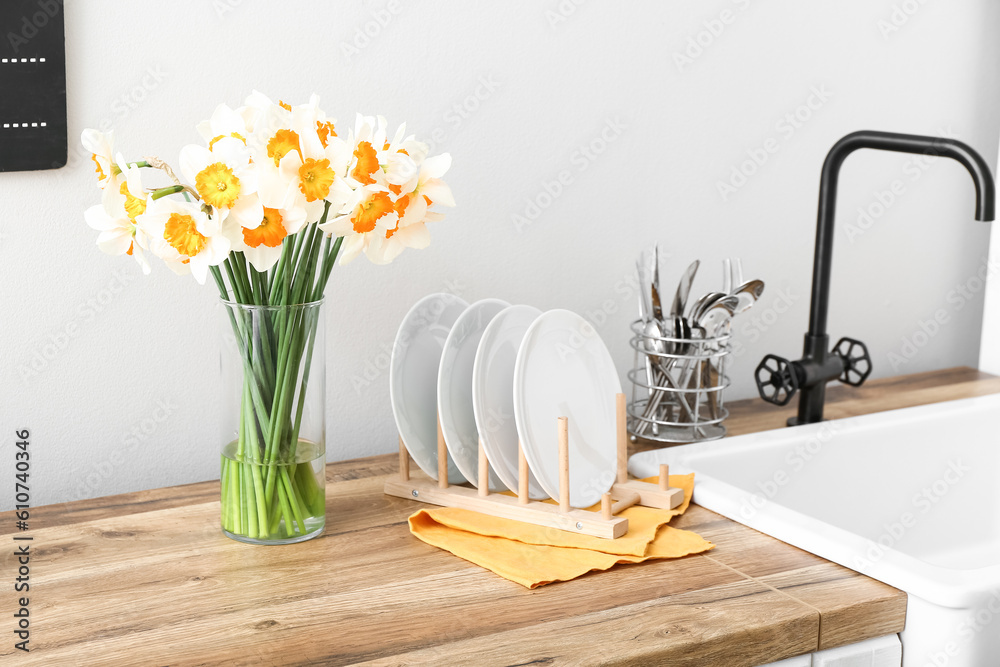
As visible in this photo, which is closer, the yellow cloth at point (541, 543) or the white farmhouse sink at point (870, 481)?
the yellow cloth at point (541, 543)

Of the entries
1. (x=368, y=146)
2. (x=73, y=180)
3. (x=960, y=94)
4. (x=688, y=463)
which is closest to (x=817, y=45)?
(x=960, y=94)

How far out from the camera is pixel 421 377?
114cm

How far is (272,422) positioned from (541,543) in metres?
0.30

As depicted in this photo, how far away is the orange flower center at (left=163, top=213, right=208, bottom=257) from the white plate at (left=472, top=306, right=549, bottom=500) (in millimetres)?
317

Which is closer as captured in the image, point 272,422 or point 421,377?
point 272,422

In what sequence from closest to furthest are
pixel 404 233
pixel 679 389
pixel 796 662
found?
pixel 796 662
pixel 404 233
pixel 679 389

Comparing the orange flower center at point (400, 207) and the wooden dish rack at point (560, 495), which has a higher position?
the orange flower center at point (400, 207)

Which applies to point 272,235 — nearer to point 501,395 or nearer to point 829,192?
point 501,395

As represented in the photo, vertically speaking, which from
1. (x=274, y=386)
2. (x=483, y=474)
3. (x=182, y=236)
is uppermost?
(x=182, y=236)

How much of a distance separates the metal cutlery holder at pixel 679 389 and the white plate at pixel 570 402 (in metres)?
0.17

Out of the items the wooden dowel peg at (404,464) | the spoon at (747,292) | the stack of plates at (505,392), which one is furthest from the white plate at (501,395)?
the spoon at (747,292)

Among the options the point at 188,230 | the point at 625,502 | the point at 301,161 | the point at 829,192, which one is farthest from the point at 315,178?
the point at 829,192

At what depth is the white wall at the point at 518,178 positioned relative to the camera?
1118 millimetres

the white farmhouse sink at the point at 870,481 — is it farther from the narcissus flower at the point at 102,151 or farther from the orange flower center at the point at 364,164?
the narcissus flower at the point at 102,151
